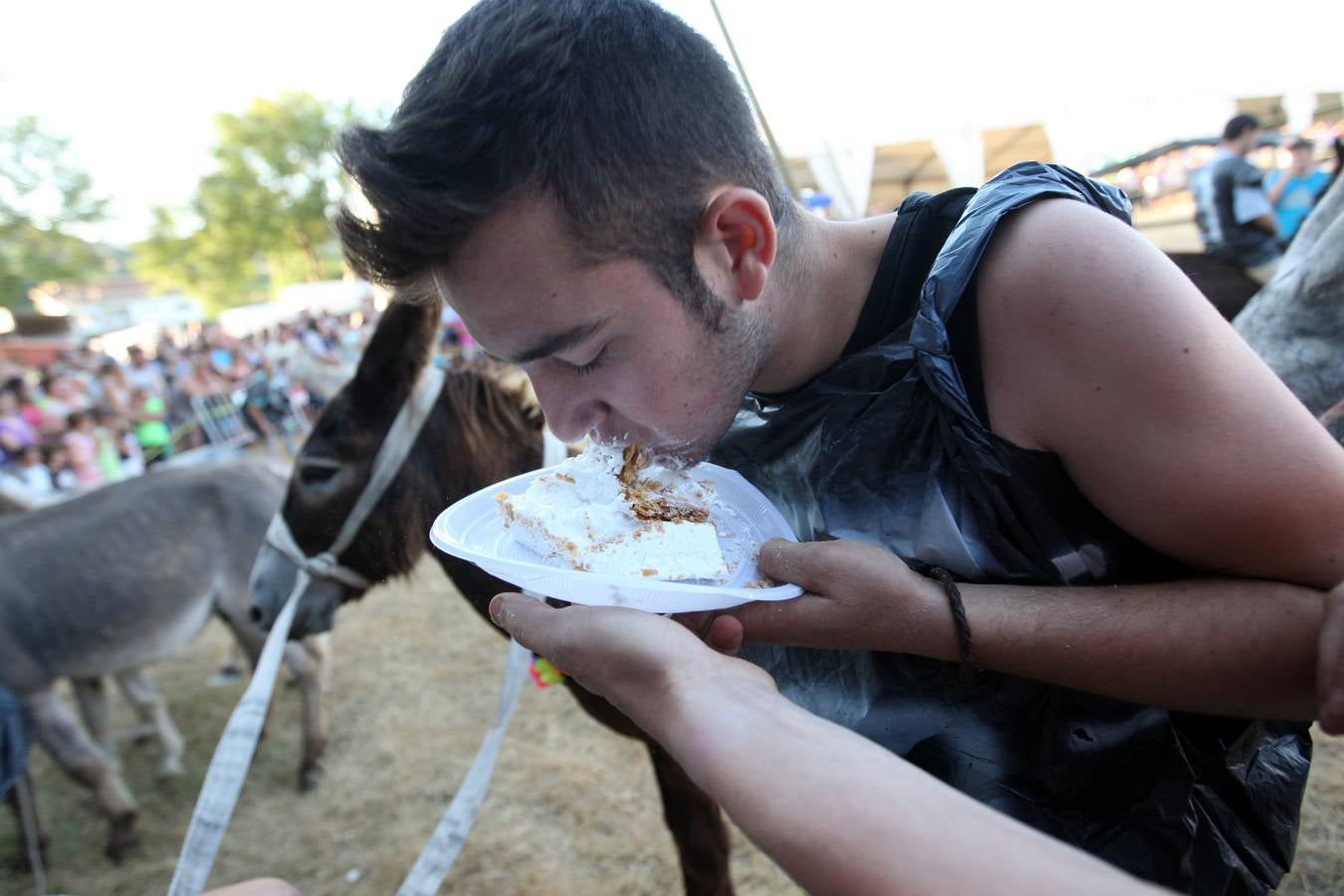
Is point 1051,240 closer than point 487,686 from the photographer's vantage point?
Yes

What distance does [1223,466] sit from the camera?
3.22 ft

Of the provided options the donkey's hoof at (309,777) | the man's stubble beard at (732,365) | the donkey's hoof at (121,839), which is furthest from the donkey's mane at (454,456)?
the donkey's hoof at (121,839)

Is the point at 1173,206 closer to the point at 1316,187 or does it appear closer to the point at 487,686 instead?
the point at 1316,187

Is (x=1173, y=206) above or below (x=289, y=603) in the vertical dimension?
below

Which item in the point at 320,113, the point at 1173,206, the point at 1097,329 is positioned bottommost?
the point at 1173,206

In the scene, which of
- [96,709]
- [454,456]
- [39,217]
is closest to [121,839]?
[96,709]

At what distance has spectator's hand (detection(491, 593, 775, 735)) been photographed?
0.95 meters

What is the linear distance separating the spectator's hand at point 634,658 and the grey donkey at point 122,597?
11.7 ft

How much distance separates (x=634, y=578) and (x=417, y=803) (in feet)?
12.0

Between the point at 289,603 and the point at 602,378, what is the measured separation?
1937 millimetres

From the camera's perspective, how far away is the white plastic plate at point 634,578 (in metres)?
1.15

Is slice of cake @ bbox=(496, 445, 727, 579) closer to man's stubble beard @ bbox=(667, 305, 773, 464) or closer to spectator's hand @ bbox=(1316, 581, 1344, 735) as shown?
man's stubble beard @ bbox=(667, 305, 773, 464)

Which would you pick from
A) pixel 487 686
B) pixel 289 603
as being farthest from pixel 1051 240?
pixel 487 686

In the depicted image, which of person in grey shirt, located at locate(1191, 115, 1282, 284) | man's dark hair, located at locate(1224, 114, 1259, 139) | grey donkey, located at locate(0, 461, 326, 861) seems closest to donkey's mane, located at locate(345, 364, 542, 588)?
grey donkey, located at locate(0, 461, 326, 861)
